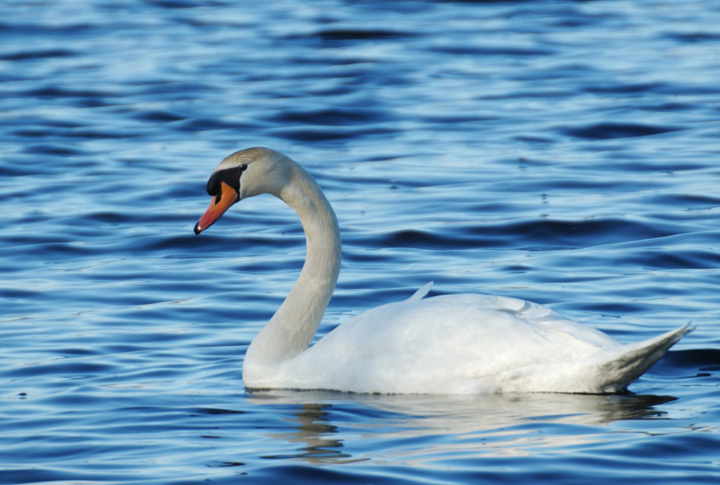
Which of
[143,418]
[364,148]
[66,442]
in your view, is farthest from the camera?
[364,148]

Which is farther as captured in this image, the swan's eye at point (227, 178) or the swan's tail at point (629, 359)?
the swan's eye at point (227, 178)

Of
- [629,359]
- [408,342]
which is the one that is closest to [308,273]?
[408,342]

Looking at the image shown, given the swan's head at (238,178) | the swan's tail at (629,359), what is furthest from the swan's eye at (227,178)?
the swan's tail at (629,359)

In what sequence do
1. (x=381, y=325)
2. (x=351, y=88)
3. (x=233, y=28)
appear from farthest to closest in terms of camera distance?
(x=233, y=28)
(x=351, y=88)
(x=381, y=325)

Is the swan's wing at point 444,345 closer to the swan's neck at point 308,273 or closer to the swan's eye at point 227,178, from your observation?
the swan's neck at point 308,273

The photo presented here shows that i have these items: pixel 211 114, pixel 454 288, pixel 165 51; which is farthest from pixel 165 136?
pixel 454 288

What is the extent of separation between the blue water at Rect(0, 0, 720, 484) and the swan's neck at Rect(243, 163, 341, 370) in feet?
1.20

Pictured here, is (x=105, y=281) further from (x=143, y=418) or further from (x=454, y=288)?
(x=143, y=418)

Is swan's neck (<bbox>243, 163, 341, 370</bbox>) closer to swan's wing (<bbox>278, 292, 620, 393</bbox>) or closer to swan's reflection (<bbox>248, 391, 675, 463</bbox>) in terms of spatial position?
swan's wing (<bbox>278, 292, 620, 393</bbox>)

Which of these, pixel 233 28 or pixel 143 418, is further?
pixel 233 28

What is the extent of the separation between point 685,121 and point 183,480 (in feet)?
34.9

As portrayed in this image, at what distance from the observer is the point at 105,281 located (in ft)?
32.5

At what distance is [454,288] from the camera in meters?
9.44

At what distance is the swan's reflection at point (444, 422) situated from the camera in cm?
598
